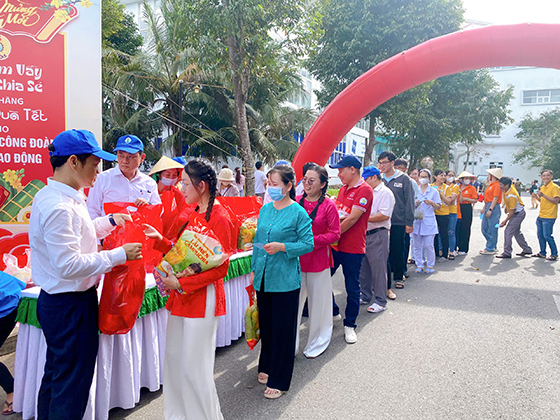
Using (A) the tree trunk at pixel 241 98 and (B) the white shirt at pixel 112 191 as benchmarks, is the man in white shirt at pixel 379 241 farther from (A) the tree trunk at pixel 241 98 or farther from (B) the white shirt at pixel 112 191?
(A) the tree trunk at pixel 241 98

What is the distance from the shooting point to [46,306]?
87.8 inches

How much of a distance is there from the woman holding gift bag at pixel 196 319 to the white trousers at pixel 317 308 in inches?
60.5

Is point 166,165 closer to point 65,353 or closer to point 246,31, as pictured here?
point 65,353

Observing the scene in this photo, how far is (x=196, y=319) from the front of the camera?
2531 millimetres

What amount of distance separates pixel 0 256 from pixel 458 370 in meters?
5.03

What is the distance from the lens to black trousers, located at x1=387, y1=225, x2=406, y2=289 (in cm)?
659

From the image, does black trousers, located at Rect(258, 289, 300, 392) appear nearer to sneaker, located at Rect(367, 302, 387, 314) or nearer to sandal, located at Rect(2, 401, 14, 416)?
sandal, located at Rect(2, 401, 14, 416)

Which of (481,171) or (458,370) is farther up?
(481,171)

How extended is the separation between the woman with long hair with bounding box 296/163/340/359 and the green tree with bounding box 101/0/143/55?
52.2 ft

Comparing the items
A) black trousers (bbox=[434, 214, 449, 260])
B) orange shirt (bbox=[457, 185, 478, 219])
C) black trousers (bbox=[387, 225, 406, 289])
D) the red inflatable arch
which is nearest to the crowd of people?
black trousers (bbox=[387, 225, 406, 289])

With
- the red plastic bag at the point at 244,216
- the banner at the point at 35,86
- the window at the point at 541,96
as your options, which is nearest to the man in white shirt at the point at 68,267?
the red plastic bag at the point at 244,216

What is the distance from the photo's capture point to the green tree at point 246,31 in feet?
28.7

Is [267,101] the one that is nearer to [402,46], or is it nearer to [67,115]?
[402,46]

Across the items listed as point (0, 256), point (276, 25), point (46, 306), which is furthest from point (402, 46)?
point (46, 306)
